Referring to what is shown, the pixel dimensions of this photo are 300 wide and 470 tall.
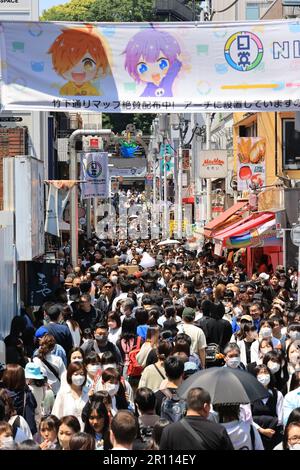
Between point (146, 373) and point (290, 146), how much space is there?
2421 cm

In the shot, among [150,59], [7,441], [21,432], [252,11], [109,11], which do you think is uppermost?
[109,11]

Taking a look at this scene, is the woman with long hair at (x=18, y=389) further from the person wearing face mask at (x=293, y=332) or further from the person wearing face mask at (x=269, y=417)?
the person wearing face mask at (x=293, y=332)

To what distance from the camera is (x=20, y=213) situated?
57.7 ft

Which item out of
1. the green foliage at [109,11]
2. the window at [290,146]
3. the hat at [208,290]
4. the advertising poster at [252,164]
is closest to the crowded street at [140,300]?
the hat at [208,290]

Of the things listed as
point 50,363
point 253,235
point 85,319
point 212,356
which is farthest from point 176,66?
point 253,235

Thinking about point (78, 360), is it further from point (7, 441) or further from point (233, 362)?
point (7, 441)

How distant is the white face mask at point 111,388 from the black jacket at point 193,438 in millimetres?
2950

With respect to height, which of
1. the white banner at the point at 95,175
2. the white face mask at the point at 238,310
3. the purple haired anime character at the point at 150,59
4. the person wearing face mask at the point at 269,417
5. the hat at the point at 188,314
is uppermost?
the purple haired anime character at the point at 150,59

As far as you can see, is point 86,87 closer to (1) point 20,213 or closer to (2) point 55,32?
(2) point 55,32

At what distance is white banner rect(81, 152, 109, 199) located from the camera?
3738 centimetres

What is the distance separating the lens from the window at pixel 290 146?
34.2m

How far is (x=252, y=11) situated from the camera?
5016 cm

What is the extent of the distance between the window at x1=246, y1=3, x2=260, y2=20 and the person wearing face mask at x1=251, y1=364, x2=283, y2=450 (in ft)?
136
